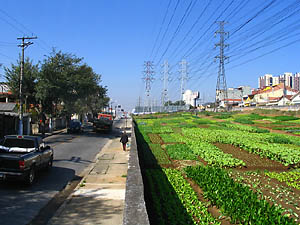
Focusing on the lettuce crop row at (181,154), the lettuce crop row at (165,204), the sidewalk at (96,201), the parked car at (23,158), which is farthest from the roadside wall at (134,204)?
the lettuce crop row at (181,154)

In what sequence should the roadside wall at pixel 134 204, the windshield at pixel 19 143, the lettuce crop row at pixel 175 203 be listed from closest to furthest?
the roadside wall at pixel 134 204
the lettuce crop row at pixel 175 203
the windshield at pixel 19 143

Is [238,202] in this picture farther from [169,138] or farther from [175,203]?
[169,138]

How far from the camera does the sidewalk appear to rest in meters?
7.41

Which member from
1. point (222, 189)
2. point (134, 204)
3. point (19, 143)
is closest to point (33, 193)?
point (19, 143)

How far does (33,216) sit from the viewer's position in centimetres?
761

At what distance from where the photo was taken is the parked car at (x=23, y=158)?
9703 mm

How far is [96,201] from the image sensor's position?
9.08 metres

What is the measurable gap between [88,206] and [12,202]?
92.9 inches

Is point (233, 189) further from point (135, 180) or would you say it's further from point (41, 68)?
point (41, 68)

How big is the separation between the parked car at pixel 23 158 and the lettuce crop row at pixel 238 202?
6.31 meters

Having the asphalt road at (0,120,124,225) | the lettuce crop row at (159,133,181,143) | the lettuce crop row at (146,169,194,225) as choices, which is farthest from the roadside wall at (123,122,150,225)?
the lettuce crop row at (159,133,181,143)

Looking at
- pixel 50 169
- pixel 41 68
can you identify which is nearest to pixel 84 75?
pixel 41 68

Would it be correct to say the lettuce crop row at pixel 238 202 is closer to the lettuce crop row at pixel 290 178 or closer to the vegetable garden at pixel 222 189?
the vegetable garden at pixel 222 189

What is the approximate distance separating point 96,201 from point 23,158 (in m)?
3.14
